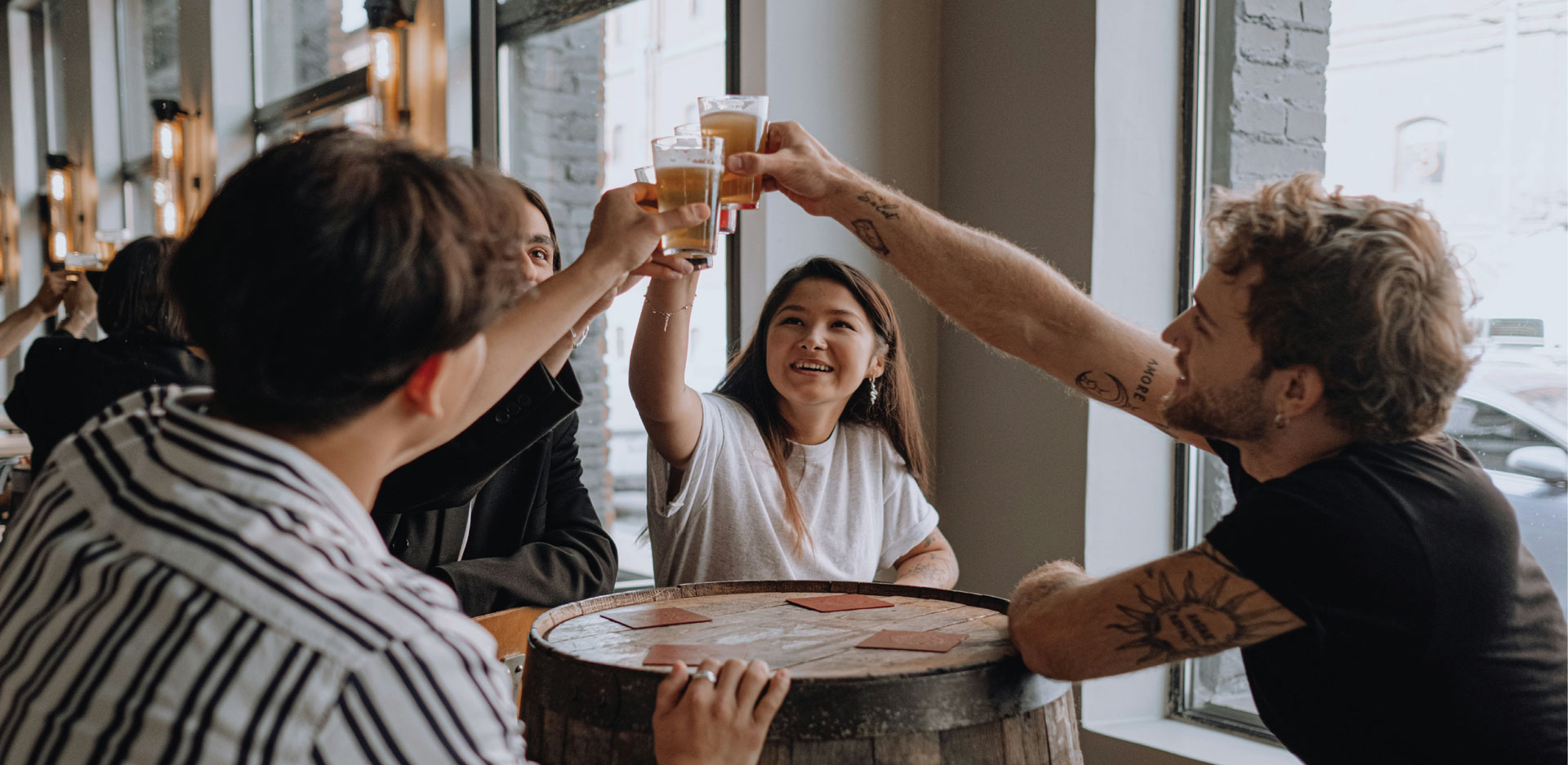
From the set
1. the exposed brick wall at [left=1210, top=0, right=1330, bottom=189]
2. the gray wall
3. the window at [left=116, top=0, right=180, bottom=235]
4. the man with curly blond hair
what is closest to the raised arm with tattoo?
the man with curly blond hair

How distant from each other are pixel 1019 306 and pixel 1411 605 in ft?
2.41

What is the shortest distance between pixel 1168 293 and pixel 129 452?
230cm

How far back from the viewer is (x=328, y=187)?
72cm

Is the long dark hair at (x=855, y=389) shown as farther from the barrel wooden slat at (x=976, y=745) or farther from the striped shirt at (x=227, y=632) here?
the striped shirt at (x=227, y=632)

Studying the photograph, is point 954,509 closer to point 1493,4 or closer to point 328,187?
point 1493,4

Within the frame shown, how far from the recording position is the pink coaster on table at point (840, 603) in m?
1.39

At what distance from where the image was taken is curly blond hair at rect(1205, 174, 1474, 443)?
1.19 meters

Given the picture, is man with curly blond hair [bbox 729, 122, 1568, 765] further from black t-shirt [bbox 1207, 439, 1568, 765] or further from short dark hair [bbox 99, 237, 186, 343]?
short dark hair [bbox 99, 237, 186, 343]

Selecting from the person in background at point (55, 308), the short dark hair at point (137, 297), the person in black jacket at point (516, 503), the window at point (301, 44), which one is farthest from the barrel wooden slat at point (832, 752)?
the window at point (301, 44)

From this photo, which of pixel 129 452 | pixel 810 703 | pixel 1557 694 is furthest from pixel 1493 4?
pixel 129 452

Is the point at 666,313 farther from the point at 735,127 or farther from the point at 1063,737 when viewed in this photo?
the point at 1063,737

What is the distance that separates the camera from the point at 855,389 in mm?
2117

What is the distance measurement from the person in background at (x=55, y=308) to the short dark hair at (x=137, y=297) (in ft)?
4.34

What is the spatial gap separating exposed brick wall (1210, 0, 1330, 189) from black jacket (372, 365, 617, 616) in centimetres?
164
